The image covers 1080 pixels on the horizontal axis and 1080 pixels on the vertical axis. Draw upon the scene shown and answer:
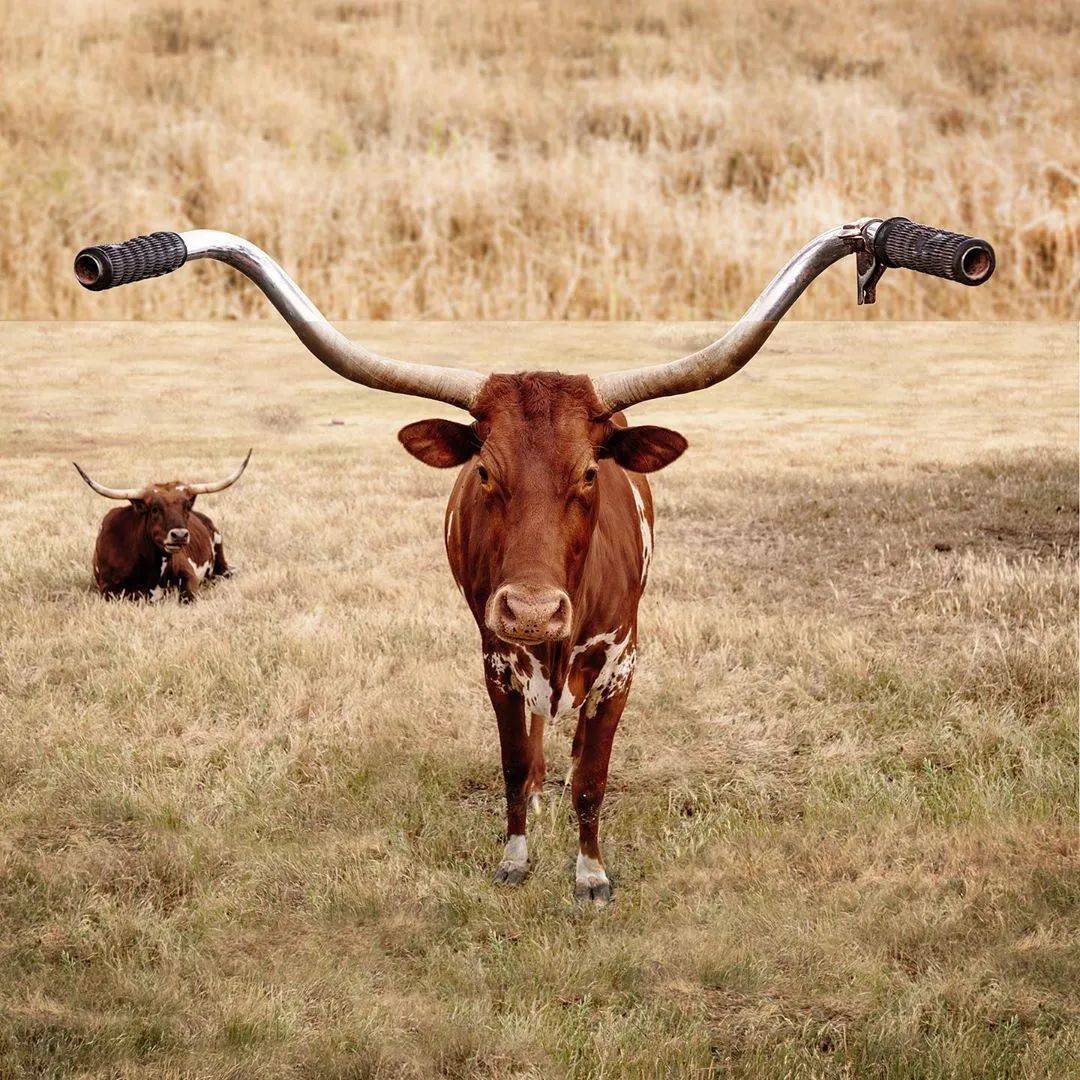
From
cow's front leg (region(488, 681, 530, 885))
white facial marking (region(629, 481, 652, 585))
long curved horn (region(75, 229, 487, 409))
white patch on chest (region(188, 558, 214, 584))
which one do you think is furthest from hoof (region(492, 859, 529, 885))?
white patch on chest (region(188, 558, 214, 584))

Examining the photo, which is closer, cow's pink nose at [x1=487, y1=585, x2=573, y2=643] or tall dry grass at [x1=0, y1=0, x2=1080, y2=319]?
cow's pink nose at [x1=487, y1=585, x2=573, y2=643]

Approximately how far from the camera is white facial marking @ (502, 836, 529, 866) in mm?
4039

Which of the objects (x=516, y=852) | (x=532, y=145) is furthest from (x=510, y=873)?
(x=532, y=145)

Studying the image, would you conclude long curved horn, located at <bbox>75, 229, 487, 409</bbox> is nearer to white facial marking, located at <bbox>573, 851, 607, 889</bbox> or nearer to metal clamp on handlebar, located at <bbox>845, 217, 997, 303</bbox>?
metal clamp on handlebar, located at <bbox>845, 217, 997, 303</bbox>

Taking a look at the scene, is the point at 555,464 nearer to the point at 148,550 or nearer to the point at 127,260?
the point at 127,260

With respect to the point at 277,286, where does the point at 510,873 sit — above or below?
below

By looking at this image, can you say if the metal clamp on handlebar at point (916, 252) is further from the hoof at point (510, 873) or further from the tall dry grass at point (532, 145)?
the hoof at point (510, 873)

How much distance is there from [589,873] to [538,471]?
61.6 inches

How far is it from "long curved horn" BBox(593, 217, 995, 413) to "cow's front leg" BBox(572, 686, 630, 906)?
1166 millimetres

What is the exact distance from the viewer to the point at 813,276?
2.87 meters

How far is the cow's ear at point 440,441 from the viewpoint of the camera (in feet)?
11.2

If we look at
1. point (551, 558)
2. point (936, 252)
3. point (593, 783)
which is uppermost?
point (936, 252)

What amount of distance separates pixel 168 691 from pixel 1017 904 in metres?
3.76

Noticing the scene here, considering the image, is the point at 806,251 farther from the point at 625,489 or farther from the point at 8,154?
the point at 8,154
